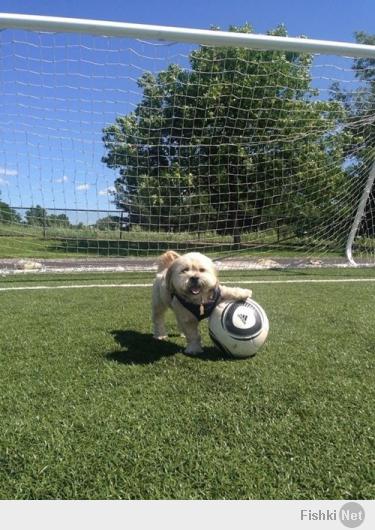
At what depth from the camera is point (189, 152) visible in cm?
855

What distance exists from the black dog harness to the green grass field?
37 cm

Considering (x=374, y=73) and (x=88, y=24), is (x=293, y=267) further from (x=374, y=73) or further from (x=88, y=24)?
(x=88, y=24)

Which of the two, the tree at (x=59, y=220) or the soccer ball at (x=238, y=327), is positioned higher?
the tree at (x=59, y=220)

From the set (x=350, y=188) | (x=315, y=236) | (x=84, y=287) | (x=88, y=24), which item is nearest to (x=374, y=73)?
(x=350, y=188)

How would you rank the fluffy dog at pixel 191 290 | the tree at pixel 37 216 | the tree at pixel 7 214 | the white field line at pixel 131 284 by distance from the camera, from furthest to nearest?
the tree at pixel 37 216 → the tree at pixel 7 214 → the white field line at pixel 131 284 → the fluffy dog at pixel 191 290

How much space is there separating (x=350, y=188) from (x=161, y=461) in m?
9.54

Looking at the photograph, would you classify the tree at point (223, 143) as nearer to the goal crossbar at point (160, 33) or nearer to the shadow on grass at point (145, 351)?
the goal crossbar at point (160, 33)

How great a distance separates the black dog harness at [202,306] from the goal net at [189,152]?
4.30 metres

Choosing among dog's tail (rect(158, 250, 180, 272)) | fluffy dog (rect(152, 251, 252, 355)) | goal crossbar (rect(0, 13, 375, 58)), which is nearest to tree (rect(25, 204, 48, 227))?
goal crossbar (rect(0, 13, 375, 58))

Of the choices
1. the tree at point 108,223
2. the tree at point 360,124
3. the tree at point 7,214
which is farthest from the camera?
the tree at point 360,124

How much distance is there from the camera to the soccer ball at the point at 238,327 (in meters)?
3.47

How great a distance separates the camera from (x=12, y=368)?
3463 mm

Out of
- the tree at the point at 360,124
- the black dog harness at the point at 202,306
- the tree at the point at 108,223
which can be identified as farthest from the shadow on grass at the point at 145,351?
the tree at the point at 360,124

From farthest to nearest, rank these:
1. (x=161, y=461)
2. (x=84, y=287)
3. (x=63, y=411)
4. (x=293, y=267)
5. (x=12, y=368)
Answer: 1. (x=293, y=267)
2. (x=84, y=287)
3. (x=12, y=368)
4. (x=63, y=411)
5. (x=161, y=461)
